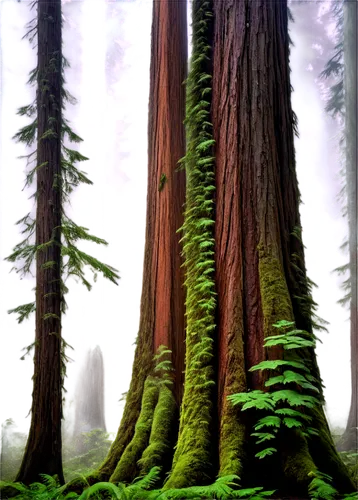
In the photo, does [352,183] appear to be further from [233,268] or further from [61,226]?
[61,226]

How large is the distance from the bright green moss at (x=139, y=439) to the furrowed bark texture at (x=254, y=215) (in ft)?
4.23

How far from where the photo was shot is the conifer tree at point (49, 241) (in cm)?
665

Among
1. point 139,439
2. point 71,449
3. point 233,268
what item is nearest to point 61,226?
point 233,268

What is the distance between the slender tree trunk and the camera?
364 inches

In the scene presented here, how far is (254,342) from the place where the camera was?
16.0ft

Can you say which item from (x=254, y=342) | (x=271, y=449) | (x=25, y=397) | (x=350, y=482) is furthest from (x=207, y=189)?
(x=25, y=397)

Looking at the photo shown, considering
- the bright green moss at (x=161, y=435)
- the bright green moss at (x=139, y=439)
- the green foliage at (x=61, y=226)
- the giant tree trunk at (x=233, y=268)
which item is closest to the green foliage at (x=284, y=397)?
the giant tree trunk at (x=233, y=268)

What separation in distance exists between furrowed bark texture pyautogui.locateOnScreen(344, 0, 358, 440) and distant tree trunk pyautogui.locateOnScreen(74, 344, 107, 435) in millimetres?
8067

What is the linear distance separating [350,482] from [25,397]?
797cm

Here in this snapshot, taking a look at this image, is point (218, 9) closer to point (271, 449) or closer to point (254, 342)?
point (254, 342)

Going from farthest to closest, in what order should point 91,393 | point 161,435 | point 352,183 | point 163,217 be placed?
point 91,393
point 352,183
point 163,217
point 161,435

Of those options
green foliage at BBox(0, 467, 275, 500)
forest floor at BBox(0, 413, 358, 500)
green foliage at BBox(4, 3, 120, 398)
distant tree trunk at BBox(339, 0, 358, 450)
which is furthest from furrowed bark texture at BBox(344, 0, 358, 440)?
green foliage at BBox(0, 467, 275, 500)

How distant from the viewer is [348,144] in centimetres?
977

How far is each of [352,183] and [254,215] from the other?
5.15 meters
